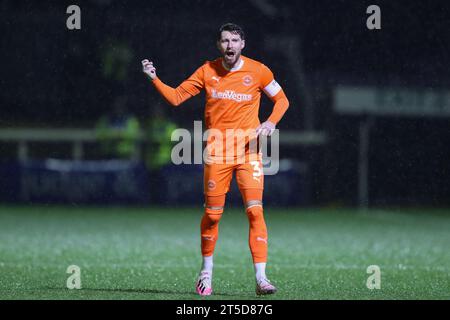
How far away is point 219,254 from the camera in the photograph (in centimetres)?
Result: 1152

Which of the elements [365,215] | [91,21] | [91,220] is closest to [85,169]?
[91,220]

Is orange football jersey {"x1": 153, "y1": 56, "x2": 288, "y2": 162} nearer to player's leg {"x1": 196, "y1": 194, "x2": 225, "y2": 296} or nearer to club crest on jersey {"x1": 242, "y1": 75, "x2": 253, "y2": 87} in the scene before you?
club crest on jersey {"x1": 242, "y1": 75, "x2": 253, "y2": 87}

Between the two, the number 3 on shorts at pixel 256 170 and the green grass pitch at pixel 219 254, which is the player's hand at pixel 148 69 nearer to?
the number 3 on shorts at pixel 256 170

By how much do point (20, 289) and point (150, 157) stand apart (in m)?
13.9

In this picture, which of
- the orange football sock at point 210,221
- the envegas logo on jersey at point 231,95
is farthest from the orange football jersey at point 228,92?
the orange football sock at point 210,221

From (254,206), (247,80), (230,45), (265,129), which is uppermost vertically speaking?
(230,45)

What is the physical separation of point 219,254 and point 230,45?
4.23 meters

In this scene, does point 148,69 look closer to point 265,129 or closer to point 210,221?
point 265,129

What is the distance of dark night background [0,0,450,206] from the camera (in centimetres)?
2459

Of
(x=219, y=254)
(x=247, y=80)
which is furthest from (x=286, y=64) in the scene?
(x=247, y=80)

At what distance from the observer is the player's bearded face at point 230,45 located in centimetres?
771

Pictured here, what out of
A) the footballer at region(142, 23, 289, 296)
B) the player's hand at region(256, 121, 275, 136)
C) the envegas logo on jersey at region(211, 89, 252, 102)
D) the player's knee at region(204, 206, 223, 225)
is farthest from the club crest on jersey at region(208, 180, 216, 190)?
the envegas logo on jersey at region(211, 89, 252, 102)

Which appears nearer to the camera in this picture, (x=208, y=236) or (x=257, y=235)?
(x=257, y=235)

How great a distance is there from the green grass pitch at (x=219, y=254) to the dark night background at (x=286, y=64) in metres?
5.23
